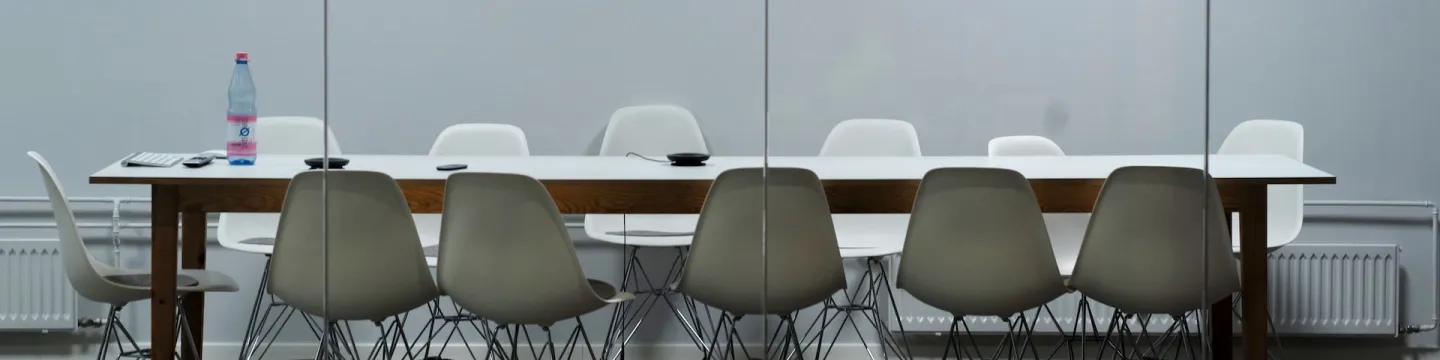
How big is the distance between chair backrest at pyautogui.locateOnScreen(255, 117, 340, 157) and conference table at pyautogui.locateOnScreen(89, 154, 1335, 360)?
0.02 metres

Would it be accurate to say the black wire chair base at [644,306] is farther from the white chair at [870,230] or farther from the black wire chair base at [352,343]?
the black wire chair base at [352,343]

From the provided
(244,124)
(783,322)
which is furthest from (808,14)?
(244,124)

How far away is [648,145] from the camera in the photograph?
9.20 ft

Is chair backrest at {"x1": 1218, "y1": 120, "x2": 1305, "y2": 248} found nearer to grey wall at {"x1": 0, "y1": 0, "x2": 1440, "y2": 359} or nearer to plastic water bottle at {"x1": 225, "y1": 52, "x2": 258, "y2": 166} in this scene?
grey wall at {"x1": 0, "y1": 0, "x2": 1440, "y2": 359}

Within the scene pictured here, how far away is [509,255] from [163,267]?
2.24ft

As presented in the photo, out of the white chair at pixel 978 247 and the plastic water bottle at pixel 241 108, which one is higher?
the plastic water bottle at pixel 241 108

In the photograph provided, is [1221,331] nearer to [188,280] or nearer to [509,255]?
[509,255]

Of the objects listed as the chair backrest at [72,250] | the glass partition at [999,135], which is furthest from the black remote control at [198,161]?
the glass partition at [999,135]

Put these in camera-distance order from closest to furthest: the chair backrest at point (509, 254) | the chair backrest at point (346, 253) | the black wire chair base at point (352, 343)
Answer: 1. the chair backrest at point (509, 254)
2. the chair backrest at point (346, 253)
3. the black wire chair base at point (352, 343)

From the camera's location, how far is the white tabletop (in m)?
2.69

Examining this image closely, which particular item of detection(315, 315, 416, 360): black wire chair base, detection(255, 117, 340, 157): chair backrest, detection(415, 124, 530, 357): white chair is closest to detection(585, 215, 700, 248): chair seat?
detection(415, 124, 530, 357): white chair

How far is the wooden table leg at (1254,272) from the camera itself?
2787 mm

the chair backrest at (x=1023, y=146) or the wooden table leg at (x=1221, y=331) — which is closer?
the chair backrest at (x=1023, y=146)

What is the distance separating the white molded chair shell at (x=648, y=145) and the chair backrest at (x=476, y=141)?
0.19m
